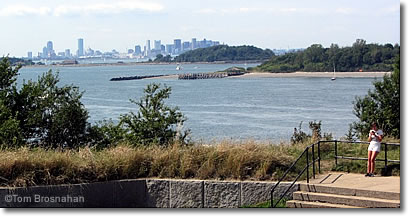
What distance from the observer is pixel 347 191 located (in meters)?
9.74

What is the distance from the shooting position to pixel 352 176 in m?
10.9

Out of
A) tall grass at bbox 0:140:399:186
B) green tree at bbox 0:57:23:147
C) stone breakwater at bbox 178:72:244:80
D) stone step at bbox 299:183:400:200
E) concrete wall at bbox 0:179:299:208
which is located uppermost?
green tree at bbox 0:57:23:147

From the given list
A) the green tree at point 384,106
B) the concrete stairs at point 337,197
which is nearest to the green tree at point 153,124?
the concrete stairs at point 337,197

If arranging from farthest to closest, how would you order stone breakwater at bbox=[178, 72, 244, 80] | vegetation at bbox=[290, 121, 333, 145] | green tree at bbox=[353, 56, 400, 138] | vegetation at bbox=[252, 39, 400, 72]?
stone breakwater at bbox=[178, 72, 244, 80] < vegetation at bbox=[252, 39, 400, 72] < green tree at bbox=[353, 56, 400, 138] < vegetation at bbox=[290, 121, 333, 145]

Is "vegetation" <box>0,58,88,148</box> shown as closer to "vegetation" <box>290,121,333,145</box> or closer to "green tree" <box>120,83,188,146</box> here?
"green tree" <box>120,83,188,146</box>

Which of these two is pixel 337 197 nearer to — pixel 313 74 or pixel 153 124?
pixel 153 124

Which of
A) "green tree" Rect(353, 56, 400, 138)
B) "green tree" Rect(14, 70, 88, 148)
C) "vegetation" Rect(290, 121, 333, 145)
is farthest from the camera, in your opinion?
"green tree" Rect(353, 56, 400, 138)

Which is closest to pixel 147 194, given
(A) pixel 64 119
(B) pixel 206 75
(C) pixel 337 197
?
(C) pixel 337 197

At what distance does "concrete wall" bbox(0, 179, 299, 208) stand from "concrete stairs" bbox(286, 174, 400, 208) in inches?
10.9

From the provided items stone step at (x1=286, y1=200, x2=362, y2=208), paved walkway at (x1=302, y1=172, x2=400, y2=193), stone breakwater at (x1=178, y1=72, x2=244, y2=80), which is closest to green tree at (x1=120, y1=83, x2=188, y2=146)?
paved walkway at (x1=302, y1=172, x2=400, y2=193)

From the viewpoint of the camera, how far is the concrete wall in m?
10.2

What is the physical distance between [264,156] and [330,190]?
1.76 metres

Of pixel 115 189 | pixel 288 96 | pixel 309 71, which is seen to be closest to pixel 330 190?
pixel 115 189

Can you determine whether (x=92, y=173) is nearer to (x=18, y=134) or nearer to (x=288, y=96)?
(x=18, y=134)
